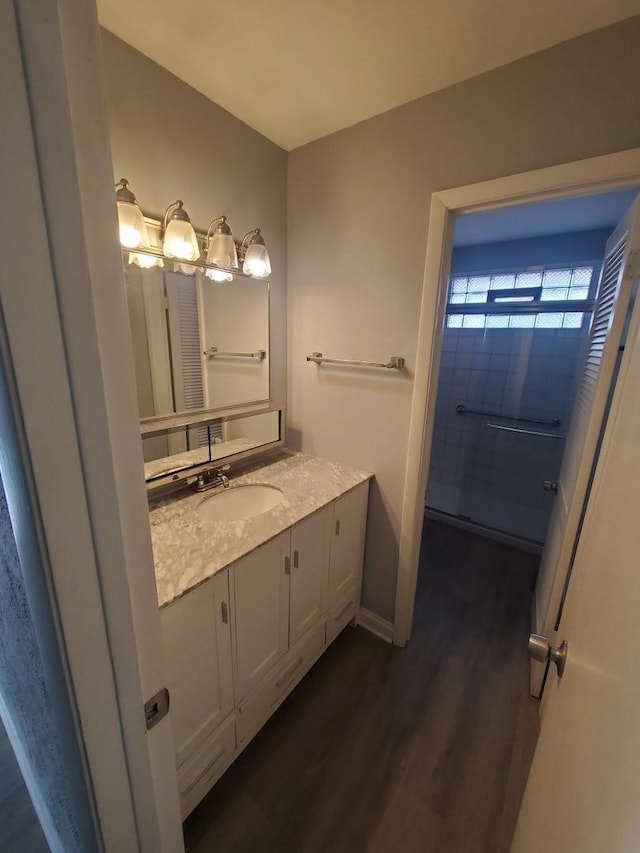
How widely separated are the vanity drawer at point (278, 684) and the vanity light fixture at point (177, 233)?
1637 mm

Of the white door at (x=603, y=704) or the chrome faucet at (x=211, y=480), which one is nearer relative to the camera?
the white door at (x=603, y=704)

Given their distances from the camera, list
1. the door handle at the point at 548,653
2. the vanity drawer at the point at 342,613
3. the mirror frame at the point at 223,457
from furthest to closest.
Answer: the vanity drawer at the point at 342,613, the mirror frame at the point at 223,457, the door handle at the point at 548,653

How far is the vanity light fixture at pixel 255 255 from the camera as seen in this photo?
1.53 metres

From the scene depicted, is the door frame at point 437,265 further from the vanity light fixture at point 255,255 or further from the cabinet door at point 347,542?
the vanity light fixture at point 255,255

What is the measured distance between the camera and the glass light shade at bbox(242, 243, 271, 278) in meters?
1.53

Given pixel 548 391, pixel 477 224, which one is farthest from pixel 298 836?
pixel 477 224

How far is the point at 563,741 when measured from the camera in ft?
1.91

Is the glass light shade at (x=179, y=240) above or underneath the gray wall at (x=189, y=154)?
underneath

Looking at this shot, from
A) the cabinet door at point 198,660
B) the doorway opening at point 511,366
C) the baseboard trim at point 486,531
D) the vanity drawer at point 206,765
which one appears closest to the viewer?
the cabinet door at point 198,660

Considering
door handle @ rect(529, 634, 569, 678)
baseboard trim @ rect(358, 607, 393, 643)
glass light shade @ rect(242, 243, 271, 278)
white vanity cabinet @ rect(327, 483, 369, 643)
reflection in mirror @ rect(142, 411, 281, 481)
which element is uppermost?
glass light shade @ rect(242, 243, 271, 278)

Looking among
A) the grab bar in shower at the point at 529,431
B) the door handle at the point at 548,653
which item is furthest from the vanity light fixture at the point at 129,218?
the grab bar in shower at the point at 529,431

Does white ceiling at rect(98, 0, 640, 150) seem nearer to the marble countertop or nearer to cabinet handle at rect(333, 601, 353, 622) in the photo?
the marble countertop

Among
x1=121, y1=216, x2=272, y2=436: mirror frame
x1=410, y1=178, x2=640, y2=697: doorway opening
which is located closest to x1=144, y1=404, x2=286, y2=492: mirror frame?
x1=121, y1=216, x2=272, y2=436: mirror frame

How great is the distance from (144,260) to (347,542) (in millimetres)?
1465
